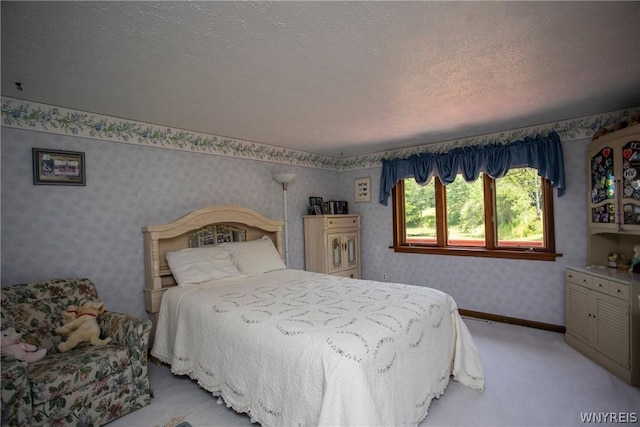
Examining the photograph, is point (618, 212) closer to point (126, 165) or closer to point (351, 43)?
point (351, 43)

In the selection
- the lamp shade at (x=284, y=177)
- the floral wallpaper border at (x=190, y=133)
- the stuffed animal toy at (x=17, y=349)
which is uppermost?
the floral wallpaper border at (x=190, y=133)

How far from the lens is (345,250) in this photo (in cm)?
465

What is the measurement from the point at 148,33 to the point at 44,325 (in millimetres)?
2084

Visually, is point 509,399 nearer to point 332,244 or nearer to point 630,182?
point 630,182

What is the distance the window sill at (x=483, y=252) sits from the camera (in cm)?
352

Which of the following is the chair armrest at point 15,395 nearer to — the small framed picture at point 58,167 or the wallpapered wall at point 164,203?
the wallpapered wall at point 164,203

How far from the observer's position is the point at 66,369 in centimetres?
186

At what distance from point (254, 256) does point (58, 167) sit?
189 centimetres

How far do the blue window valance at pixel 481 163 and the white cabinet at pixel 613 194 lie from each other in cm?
32

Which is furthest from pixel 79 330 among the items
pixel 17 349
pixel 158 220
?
pixel 158 220

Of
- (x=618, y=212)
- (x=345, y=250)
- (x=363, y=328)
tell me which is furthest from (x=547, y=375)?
(x=345, y=250)

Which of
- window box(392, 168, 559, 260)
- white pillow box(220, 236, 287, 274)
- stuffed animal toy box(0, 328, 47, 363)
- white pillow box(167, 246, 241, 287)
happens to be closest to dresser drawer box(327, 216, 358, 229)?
window box(392, 168, 559, 260)

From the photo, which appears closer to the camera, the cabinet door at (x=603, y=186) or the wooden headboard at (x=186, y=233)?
the cabinet door at (x=603, y=186)

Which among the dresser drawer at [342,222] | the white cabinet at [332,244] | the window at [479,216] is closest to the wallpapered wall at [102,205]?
the white cabinet at [332,244]
